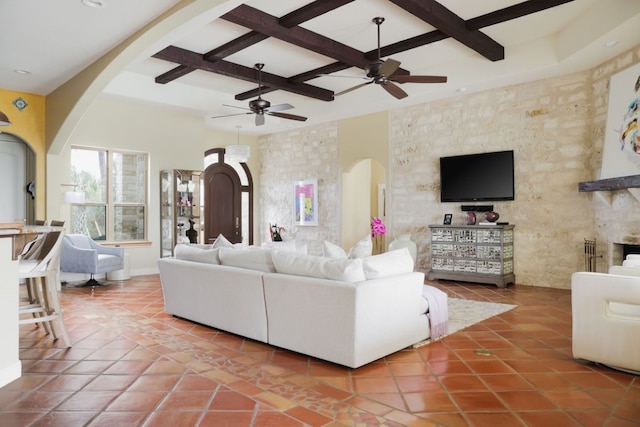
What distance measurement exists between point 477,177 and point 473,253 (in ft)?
4.30

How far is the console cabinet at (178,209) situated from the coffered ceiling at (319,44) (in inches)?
51.7

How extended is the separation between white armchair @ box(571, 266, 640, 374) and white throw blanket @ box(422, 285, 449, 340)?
41.3 inches

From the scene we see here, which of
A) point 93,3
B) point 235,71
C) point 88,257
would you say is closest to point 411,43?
point 235,71

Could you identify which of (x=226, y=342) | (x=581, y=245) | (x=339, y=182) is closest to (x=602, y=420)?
(x=226, y=342)

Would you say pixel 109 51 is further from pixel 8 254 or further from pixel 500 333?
pixel 500 333

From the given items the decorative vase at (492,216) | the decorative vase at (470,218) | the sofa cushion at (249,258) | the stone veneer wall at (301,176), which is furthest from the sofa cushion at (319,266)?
the stone veneer wall at (301,176)

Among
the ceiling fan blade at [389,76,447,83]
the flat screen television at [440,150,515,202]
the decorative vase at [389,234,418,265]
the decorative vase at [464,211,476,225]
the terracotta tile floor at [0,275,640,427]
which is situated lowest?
the terracotta tile floor at [0,275,640,427]

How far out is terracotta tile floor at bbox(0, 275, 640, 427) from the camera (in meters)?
2.41

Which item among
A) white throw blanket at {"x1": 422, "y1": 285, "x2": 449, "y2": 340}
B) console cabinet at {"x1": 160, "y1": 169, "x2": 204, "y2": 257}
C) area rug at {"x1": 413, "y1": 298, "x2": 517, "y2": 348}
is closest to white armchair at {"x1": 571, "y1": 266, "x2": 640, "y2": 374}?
white throw blanket at {"x1": 422, "y1": 285, "x2": 449, "y2": 340}

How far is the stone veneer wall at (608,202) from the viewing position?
538 centimetres

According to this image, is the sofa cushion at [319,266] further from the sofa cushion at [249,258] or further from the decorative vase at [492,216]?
the decorative vase at [492,216]

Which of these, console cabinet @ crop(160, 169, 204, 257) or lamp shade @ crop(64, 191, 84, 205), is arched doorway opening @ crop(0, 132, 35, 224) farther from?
console cabinet @ crop(160, 169, 204, 257)

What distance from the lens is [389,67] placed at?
5070 millimetres

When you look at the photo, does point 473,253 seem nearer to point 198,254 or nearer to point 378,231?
point 378,231
